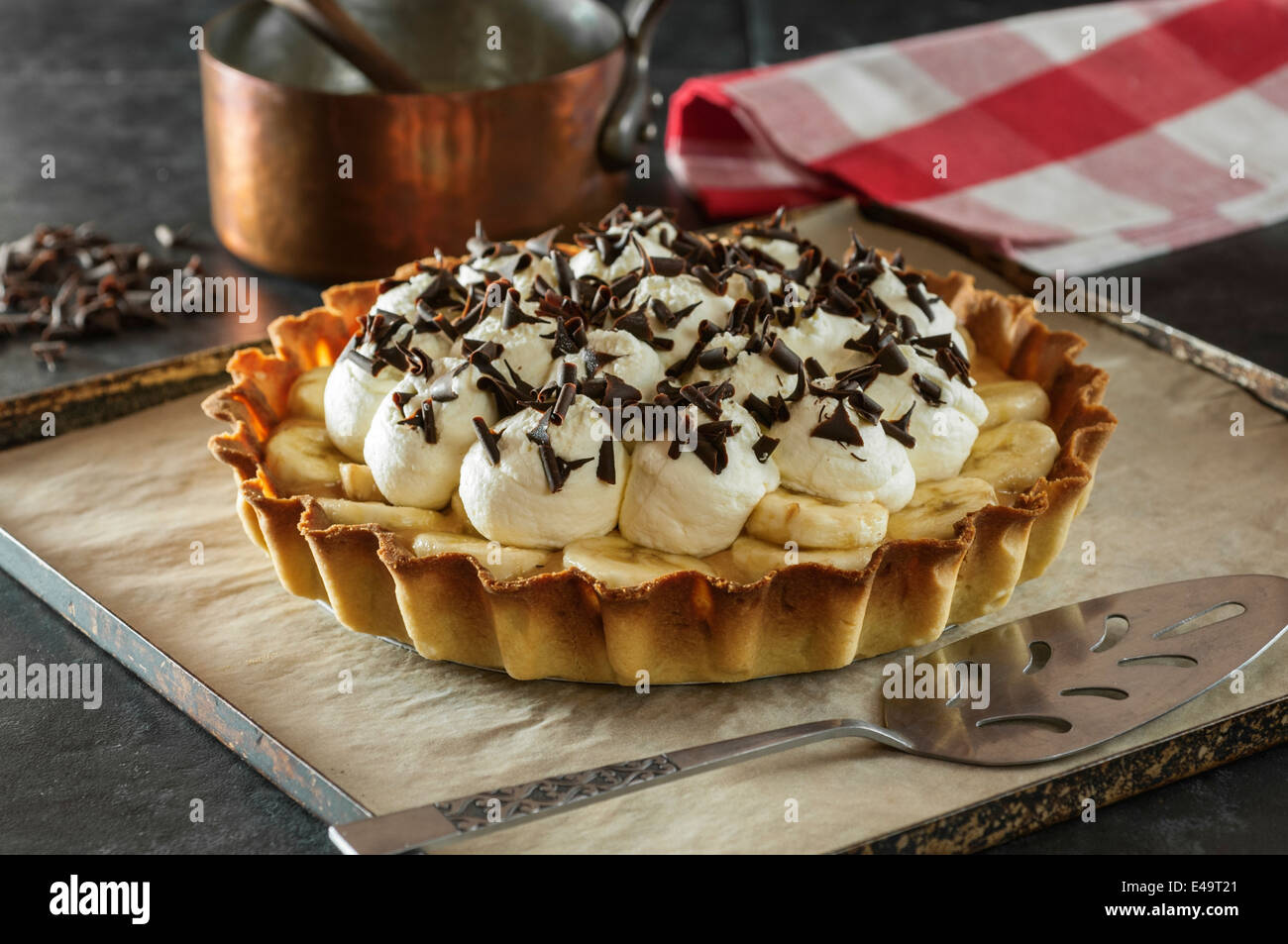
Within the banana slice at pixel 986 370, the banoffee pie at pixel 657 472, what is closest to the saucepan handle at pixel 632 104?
the banoffee pie at pixel 657 472

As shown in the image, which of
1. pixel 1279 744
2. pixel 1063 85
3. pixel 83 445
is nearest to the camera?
pixel 1279 744

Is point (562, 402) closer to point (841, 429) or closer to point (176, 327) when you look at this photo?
point (841, 429)

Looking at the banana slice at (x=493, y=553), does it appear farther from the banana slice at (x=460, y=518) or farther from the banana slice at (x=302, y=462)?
the banana slice at (x=302, y=462)

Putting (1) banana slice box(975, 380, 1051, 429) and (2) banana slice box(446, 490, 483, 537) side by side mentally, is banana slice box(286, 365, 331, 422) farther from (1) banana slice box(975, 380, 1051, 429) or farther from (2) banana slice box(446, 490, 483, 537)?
(1) banana slice box(975, 380, 1051, 429)

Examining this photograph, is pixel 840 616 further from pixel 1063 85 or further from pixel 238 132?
pixel 1063 85

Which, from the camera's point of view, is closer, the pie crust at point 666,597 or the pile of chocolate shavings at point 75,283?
the pie crust at point 666,597

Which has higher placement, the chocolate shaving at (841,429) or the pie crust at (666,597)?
the chocolate shaving at (841,429)

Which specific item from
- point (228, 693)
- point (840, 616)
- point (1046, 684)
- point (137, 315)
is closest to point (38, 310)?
point (137, 315)
